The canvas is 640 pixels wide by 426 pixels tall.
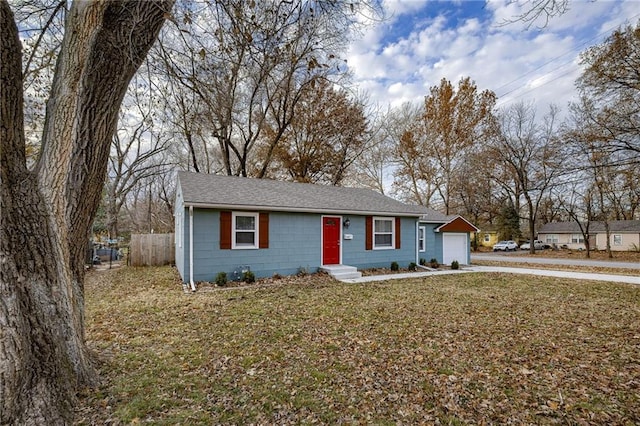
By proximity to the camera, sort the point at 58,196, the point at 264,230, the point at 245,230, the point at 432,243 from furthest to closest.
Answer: the point at 432,243 < the point at 264,230 < the point at 245,230 < the point at 58,196

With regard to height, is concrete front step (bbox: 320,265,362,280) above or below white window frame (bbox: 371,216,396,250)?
below

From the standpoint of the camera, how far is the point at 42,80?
230 inches

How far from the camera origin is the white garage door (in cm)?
1525

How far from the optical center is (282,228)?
1023 centimetres

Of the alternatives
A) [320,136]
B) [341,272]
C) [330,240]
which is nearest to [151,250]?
[330,240]

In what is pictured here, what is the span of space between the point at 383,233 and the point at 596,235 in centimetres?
3512

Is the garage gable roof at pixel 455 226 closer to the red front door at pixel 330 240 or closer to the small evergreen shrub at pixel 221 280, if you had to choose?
the red front door at pixel 330 240

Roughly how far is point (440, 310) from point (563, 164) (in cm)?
1342

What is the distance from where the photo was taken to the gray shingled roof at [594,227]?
3030cm

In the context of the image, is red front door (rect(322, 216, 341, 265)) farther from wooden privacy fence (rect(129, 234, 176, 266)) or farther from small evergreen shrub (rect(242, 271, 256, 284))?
wooden privacy fence (rect(129, 234, 176, 266))

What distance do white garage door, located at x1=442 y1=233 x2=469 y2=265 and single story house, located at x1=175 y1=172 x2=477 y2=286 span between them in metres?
1.84

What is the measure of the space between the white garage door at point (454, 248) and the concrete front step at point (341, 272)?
6692 millimetres

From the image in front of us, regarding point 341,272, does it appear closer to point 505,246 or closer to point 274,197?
point 274,197

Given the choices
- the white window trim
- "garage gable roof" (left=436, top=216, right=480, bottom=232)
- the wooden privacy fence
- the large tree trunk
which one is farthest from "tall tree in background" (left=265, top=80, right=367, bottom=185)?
the white window trim
